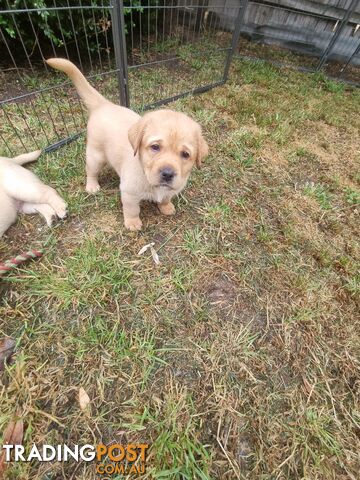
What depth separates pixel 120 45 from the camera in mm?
2885

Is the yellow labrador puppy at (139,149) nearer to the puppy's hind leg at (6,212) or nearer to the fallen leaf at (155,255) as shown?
the fallen leaf at (155,255)

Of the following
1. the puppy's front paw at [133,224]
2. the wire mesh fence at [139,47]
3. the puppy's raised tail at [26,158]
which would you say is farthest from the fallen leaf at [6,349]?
the wire mesh fence at [139,47]

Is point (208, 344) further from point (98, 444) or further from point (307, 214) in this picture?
point (307, 214)

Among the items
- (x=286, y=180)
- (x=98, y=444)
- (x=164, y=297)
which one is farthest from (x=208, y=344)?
(x=286, y=180)

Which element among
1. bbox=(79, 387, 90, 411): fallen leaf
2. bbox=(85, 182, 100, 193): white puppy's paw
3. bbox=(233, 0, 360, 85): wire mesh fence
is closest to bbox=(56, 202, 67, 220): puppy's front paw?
bbox=(85, 182, 100, 193): white puppy's paw

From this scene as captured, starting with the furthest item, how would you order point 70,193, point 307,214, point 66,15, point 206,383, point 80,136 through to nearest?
point 66,15 < point 80,136 < point 307,214 < point 70,193 < point 206,383

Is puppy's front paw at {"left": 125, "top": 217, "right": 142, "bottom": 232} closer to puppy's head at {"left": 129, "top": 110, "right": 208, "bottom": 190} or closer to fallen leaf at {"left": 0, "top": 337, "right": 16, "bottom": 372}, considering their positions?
puppy's head at {"left": 129, "top": 110, "right": 208, "bottom": 190}

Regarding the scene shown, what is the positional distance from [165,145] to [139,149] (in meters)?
0.21

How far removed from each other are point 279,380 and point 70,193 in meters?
2.39

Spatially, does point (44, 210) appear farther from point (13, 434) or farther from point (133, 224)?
point (13, 434)

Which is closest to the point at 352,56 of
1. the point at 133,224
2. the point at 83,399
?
the point at 133,224

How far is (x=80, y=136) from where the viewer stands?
3.29 meters

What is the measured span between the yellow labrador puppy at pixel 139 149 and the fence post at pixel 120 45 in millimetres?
839

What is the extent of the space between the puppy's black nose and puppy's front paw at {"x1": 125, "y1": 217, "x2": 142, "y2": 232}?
2.39 ft
